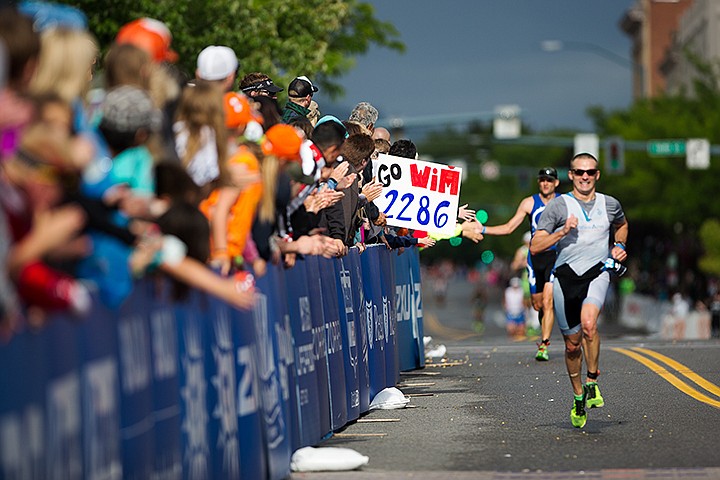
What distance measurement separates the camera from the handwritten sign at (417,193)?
51.8ft

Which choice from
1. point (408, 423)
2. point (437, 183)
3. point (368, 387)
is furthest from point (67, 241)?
point (437, 183)

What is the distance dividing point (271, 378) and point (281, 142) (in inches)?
57.1

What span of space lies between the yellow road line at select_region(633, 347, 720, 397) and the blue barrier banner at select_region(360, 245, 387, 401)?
290 centimetres

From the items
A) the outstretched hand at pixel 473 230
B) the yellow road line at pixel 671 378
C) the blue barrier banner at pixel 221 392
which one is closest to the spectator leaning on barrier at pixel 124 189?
the blue barrier banner at pixel 221 392

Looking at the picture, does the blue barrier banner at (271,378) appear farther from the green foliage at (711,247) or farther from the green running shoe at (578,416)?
the green foliage at (711,247)

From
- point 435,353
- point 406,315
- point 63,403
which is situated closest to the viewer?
point 63,403

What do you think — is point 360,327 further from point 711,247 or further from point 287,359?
point 711,247

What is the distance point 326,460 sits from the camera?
9.55 m

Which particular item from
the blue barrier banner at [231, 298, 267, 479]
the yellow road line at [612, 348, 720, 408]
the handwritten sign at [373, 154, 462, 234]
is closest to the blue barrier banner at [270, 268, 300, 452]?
the blue barrier banner at [231, 298, 267, 479]

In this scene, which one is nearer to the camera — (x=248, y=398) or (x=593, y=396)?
(x=248, y=398)

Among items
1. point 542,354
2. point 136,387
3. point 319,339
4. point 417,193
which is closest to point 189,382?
point 136,387

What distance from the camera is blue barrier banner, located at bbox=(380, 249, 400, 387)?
48.0 feet

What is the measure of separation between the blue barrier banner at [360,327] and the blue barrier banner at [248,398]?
12.9ft

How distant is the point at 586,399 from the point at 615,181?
57.7 m
